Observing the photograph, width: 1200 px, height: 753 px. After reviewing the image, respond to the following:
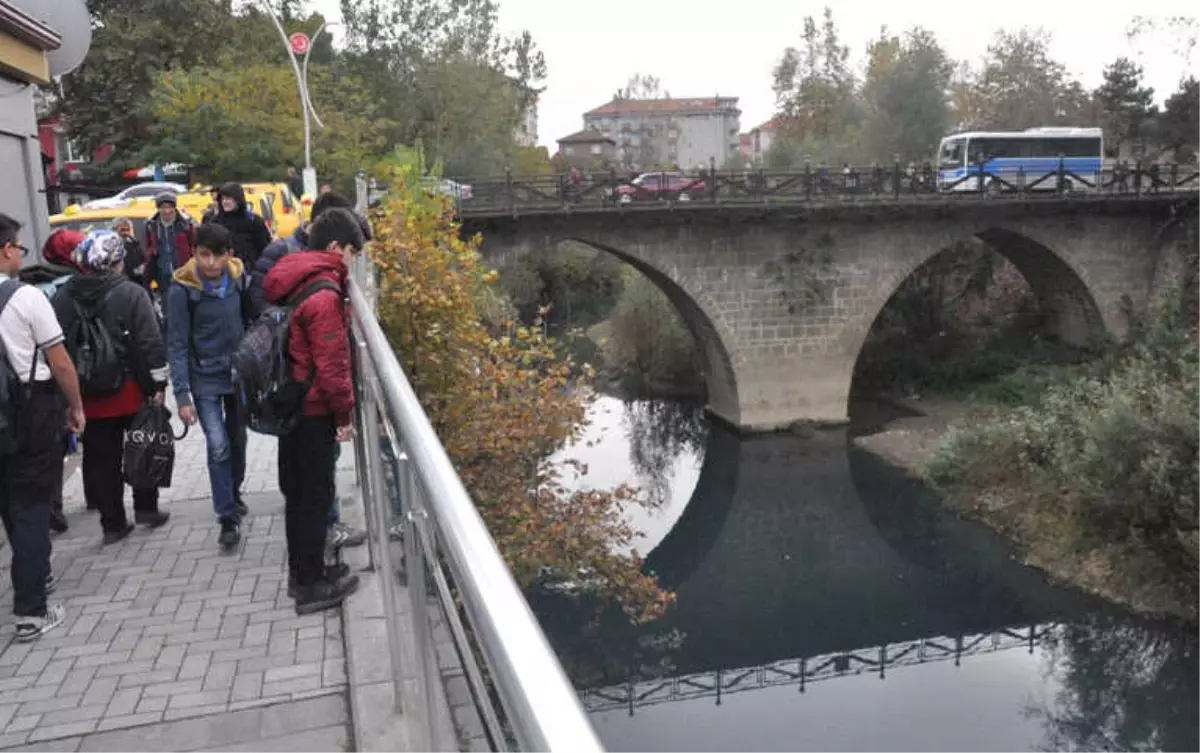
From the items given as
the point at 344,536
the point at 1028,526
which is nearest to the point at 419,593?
the point at 344,536

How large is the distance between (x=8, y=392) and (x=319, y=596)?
1.27m

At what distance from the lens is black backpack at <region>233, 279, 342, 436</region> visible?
349cm

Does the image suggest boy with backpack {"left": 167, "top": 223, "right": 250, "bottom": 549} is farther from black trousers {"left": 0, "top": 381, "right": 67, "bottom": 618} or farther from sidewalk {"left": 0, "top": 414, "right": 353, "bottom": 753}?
black trousers {"left": 0, "top": 381, "right": 67, "bottom": 618}

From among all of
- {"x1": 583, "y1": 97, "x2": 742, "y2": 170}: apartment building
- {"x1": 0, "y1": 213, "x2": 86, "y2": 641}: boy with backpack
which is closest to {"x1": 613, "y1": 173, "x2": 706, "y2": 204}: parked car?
{"x1": 0, "y1": 213, "x2": 86, "y2": 641}: boy with backpack

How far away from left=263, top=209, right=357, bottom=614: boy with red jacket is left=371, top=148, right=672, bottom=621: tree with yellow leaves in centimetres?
364

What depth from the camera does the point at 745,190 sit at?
2134 cm

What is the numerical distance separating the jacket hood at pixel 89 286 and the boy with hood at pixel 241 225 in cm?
182

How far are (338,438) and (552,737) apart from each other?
321 centimetres

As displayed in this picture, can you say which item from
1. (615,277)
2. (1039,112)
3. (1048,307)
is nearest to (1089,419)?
(1048,307)

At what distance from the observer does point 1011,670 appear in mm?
12367

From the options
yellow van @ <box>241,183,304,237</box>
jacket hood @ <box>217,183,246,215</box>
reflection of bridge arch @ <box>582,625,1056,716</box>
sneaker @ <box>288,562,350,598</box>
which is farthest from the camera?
yellow van @ <box>241,183,304,237</box>

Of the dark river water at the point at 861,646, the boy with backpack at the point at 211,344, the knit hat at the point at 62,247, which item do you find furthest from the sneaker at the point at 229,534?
the dark river water at the point at 861,646

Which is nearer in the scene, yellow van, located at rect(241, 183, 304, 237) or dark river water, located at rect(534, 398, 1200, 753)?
dark river water, located at rect(534, 398, 1200, 753)

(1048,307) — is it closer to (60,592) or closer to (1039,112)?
(1039,112)
